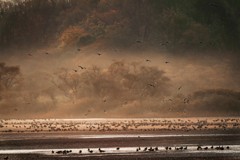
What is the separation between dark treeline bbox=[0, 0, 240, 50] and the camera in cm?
16100

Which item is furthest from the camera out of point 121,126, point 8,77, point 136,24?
point 136,24

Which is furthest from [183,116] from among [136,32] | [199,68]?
[136,32]

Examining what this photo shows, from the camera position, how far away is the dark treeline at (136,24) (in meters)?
161

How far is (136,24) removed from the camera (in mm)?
161500

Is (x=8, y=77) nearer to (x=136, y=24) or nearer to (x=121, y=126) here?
(x=136, y=24)

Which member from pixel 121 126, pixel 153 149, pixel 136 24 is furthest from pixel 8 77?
pixel 153 149

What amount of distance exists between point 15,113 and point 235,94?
2596 inches

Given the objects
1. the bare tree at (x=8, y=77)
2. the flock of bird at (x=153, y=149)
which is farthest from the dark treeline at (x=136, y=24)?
the flock of bird at (x=153, y=149)

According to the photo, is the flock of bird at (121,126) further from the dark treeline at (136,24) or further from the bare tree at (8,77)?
the dark treeline at (136,24)

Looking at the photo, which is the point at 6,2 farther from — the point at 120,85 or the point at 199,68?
the point at 199,68

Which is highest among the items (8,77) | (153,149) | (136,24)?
(136,24)

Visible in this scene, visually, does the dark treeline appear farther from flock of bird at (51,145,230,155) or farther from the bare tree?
flock of bird at (51,145,230,155)

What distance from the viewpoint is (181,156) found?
59.8m

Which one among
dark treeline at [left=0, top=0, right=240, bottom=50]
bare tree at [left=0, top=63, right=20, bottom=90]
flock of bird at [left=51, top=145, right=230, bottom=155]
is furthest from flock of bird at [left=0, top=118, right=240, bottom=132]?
dark treeline at [left=0, top=0, right=240, bottom=50]
